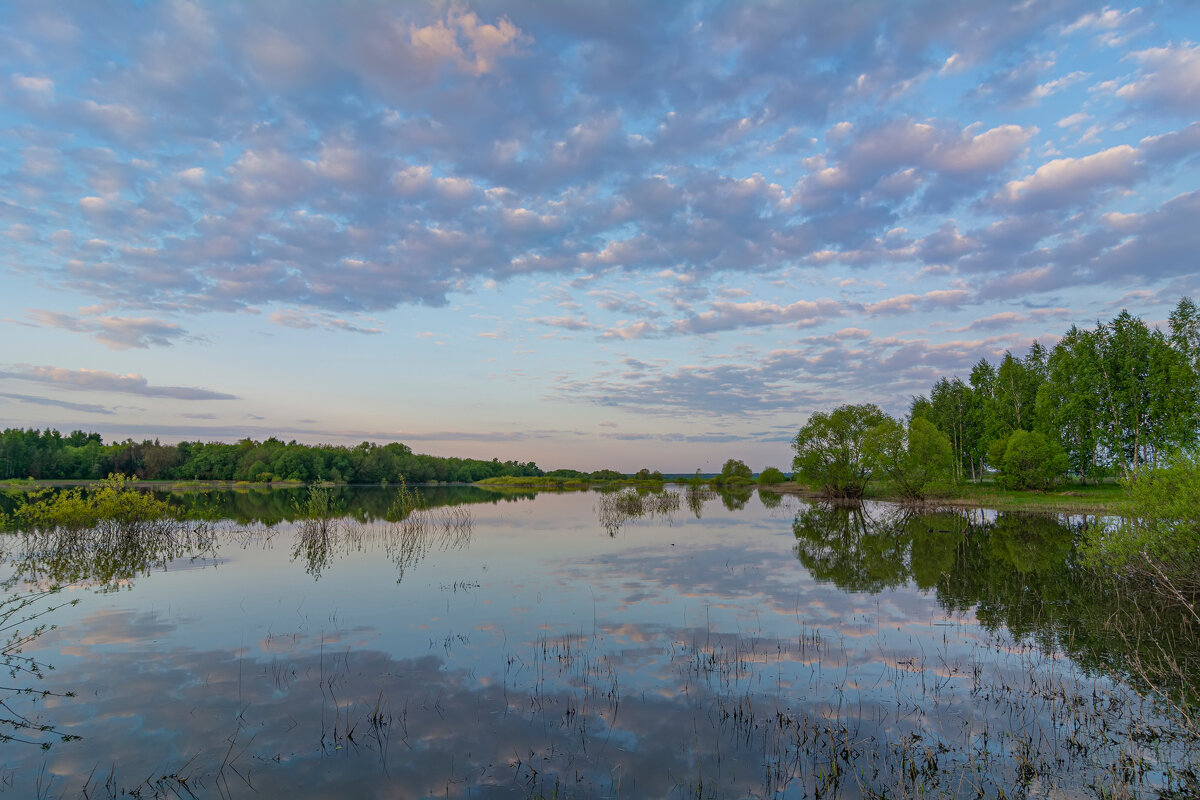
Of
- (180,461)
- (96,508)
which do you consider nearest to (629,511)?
(96,508)

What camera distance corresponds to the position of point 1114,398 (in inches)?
2151

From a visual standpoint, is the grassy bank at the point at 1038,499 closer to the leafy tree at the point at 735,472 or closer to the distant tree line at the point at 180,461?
the leafy tree at the point at 735,472

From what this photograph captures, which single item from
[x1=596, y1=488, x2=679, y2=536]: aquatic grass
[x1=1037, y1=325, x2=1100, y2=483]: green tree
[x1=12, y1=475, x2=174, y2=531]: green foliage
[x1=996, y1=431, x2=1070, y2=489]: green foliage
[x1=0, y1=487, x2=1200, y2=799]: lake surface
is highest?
[x1=1037, y1=325, x2=1100, y2=483]: green tree

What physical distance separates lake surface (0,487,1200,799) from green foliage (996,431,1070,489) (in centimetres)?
4772

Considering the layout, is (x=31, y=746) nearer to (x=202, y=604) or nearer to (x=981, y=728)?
(x=202, y=604)

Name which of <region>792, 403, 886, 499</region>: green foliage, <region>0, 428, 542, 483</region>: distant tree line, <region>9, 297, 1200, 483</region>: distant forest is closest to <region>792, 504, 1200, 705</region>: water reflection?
<region>9, 297, 1200, 483</region>: distant forest

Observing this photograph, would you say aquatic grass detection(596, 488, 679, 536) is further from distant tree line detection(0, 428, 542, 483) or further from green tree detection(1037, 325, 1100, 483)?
distant tree line detection(0, 428, 542, 483)

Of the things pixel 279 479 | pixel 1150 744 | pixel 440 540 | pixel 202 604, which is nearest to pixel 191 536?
pixel 440 540

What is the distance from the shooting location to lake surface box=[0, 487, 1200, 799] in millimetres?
7594

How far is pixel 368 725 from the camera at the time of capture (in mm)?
8977

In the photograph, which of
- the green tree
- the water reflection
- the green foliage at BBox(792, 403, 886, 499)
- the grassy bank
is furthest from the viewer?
the green foliage at BBox(792, 403, 886, 499)

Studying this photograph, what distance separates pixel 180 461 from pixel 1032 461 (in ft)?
521

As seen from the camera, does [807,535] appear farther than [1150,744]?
Yes

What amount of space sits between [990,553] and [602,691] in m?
25.6
